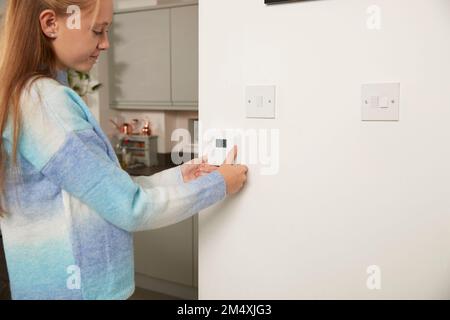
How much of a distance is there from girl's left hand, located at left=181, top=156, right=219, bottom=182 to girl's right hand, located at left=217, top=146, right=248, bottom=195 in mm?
60

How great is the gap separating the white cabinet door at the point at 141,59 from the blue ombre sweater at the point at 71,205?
2.06 meters

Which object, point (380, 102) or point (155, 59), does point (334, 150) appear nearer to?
point (380, 102)

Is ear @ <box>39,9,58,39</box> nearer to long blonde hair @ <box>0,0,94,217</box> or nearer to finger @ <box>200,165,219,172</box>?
long blonde hair @ <box>0,0,94,217</box>

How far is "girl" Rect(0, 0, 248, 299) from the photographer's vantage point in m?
0.89

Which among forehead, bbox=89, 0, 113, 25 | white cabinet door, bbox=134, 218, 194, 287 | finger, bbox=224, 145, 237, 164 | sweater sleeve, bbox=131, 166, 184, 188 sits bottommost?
white cabinet door, bbox=134, 218, 194, 287

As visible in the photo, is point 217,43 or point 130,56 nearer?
point 217,43

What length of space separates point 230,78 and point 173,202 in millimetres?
400

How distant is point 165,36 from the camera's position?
2.94 meters

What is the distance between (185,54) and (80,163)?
6.91ft

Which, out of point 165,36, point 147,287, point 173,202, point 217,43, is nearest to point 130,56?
point 165,36

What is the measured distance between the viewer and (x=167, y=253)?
278 cm

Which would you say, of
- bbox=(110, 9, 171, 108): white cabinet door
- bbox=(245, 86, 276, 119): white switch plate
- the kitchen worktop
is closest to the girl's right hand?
bbox=(245, 86, 276, 119): white switch plate

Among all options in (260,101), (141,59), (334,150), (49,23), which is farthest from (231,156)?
(141,59)
